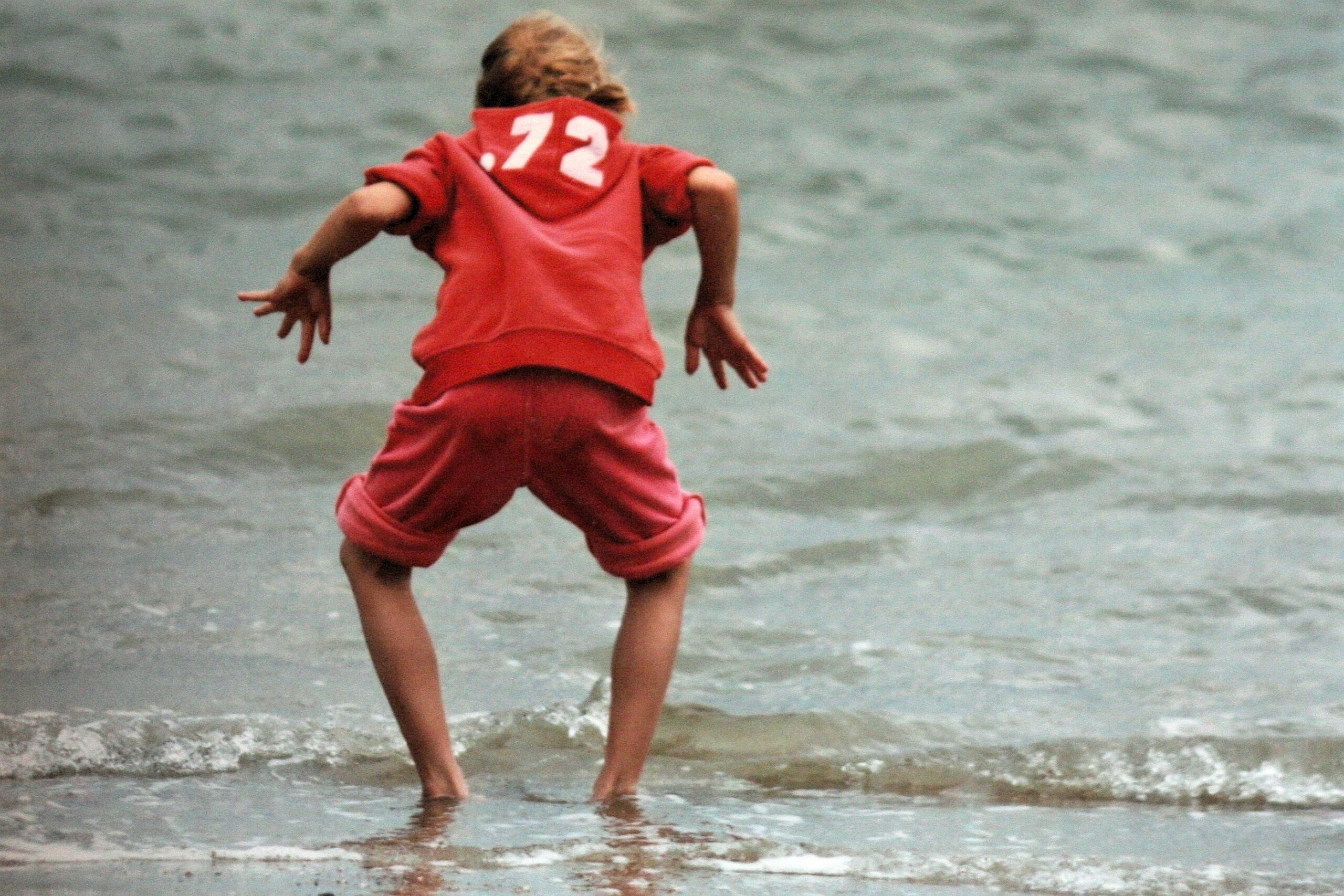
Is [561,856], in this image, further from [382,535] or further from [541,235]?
[541,235]

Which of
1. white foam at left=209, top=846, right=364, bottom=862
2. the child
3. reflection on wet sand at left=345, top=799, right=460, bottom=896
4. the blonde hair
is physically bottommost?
white foam at left=209, top=846, right=364, bottom=862

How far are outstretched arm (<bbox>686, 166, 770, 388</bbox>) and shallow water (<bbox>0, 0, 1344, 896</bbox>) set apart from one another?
0.76 m

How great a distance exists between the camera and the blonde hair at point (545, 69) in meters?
3.04

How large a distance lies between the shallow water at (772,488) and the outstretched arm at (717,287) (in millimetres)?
763

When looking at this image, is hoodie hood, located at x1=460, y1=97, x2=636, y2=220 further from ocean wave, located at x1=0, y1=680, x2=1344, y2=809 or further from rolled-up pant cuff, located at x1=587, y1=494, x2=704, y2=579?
ocean wave, located at x1=0, y1=680, x2=1344, y2=809

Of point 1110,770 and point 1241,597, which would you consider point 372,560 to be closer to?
point 1110,770

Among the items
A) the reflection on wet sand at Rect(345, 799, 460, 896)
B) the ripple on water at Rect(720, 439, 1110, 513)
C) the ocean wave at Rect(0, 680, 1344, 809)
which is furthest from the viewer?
the ripple on water at Rect(720, 439, 1110, 513)

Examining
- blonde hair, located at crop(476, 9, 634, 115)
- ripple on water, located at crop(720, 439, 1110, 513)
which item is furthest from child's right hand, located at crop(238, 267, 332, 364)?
ripple on water, located at crop(720, 439, 1110, 513)

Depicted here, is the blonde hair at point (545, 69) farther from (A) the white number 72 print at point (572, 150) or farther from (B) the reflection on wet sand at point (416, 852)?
(B) the reflection on wet sand at point (416, 852)

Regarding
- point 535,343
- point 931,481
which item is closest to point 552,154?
point 535,343

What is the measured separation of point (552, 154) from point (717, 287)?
353 mm

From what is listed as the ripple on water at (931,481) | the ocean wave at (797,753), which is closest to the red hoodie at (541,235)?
the ocean wave at (797,753)

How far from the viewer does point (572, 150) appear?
294 centimetres

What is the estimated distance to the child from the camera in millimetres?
2865
